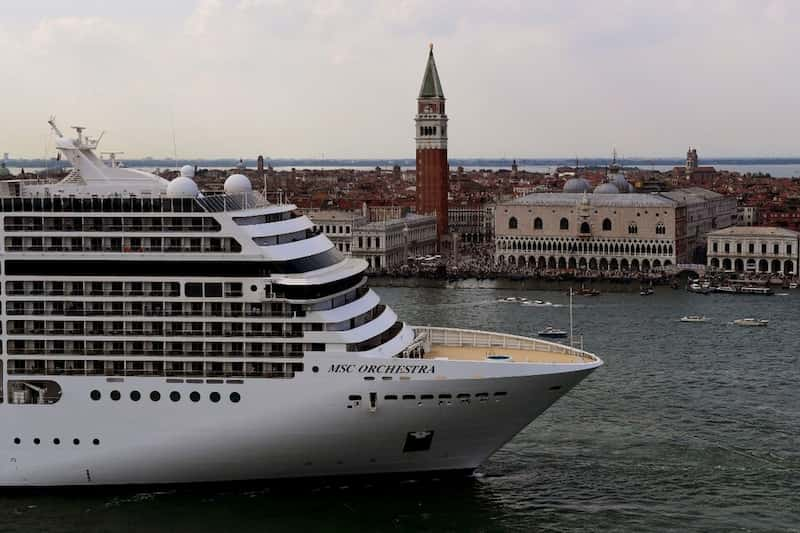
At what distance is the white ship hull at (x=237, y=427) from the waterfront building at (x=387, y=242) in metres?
35.4

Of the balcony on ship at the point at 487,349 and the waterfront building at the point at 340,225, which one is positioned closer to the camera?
the balcony on ship at the point at 487,349

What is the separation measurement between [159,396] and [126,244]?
6.12ft

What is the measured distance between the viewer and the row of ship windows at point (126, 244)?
16031mm

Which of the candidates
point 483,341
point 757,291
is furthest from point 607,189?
point 483,341

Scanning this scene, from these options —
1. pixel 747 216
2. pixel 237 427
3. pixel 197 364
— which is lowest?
pixel 747 216

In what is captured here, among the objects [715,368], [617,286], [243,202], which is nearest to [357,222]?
[617,286]

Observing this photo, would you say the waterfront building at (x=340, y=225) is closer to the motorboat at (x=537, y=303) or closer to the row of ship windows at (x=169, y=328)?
the motorboat at (x=537, y=303)

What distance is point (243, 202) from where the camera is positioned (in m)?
16.5

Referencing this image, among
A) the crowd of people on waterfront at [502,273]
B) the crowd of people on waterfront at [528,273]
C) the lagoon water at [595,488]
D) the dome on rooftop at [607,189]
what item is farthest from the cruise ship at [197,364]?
the dome on rooftop at [607,189]

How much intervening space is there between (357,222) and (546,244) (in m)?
7.63

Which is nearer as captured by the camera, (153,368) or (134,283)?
(153,368)

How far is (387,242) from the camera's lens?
53.2 m

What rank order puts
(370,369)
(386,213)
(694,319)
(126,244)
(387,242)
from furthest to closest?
1. (386,213)
2. (387,242)
3. (694,319)
4. (126,244)
5. (370,369)

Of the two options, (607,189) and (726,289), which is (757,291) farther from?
(607,189)
